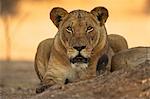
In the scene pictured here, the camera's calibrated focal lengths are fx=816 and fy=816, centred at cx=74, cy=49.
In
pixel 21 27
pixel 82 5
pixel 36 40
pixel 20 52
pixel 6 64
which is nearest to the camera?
pixel 6 64

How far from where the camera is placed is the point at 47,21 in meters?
23.6

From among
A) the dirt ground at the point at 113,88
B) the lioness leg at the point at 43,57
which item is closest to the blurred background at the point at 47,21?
the lioness leg at the point at 43,57

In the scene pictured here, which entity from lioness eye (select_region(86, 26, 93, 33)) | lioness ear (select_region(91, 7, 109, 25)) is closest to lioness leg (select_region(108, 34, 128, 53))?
lioness ear (select_region(91, 7, 109, 25))

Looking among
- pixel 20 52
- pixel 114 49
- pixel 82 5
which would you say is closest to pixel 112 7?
pixel 82 5

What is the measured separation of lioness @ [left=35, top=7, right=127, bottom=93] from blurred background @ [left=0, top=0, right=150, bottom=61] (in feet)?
29.2

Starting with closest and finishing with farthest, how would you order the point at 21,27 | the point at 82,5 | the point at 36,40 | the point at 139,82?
the point at 139,82, the point at 36,40, the point at 21,27, the point at 82,5

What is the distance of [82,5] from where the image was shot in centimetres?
2503

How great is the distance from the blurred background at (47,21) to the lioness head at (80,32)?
9.01 m

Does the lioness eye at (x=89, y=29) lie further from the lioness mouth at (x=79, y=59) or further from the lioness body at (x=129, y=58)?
the lioness body at (x=129, y=58)

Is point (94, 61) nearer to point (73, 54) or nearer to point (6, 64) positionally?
point (73, 54)

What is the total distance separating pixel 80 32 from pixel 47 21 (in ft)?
47.3

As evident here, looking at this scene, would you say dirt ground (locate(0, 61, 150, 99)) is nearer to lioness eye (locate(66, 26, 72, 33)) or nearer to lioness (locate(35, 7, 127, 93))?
lioness (locate(35, 7, 127, 93))

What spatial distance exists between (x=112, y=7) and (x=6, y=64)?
8.94m

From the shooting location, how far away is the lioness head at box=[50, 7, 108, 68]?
29.6 ft
